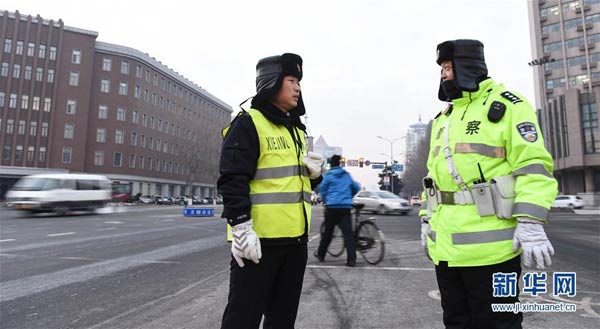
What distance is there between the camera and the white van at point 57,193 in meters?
17.6

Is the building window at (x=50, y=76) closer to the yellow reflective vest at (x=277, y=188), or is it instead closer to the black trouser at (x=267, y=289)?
the yellow reflective vest at (x=277, y=188)

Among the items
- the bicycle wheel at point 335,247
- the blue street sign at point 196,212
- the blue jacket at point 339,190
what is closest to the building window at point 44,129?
the blue street sign at point 196,212

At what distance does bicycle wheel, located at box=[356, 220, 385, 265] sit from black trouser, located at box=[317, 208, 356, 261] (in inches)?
16.5

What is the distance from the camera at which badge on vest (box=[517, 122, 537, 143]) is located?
2.04 m

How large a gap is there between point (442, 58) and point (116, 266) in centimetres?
599

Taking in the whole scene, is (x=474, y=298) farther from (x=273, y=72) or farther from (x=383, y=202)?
(x=383, y=202)

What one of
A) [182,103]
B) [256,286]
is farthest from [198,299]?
[182,103]

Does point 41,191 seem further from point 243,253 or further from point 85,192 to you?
point 243,253

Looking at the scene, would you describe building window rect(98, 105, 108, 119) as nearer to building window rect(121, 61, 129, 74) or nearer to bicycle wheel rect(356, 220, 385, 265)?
building window rect(121, 61, 129, 74)

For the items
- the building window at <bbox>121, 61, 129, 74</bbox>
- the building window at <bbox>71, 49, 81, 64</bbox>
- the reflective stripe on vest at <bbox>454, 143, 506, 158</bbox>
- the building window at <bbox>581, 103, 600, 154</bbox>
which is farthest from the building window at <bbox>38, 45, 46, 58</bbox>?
the building window at <bbox>581, 103, 600, 154</bbox>

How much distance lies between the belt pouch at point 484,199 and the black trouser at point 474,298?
301mm

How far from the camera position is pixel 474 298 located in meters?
2.06

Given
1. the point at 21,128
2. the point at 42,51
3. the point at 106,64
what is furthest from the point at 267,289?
the point at 106,64

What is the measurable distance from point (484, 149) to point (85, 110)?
57153mm
